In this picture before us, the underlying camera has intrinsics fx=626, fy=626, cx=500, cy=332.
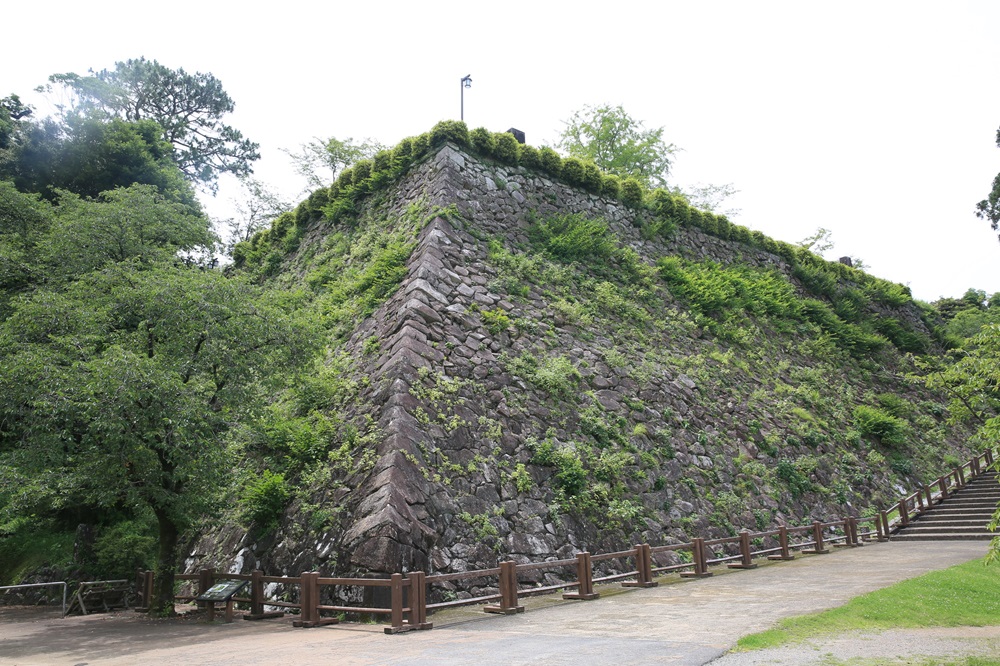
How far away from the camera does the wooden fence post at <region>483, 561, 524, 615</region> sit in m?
9.31

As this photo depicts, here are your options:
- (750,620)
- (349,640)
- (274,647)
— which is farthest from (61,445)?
(750,620)

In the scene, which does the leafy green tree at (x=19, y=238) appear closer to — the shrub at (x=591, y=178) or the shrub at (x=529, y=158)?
the shrub at (x=529, y=158)

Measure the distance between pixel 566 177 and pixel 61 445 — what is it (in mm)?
16491

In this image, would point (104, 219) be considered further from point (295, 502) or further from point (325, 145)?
point (325, 145)

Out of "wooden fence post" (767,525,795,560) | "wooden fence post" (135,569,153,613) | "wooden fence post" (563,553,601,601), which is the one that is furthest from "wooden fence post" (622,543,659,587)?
"wooden fence post" (135,569,153,613)

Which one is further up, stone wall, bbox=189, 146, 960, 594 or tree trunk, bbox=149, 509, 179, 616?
stone wall, bbox=189, 146, 960, 594

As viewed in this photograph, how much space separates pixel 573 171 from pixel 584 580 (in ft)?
48.5

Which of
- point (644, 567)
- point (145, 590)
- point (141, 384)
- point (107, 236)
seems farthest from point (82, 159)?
point (644, 567)

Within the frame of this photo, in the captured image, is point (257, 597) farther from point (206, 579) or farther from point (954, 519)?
point (954, 519)

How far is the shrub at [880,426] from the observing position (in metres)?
20.6

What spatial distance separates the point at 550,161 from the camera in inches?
831

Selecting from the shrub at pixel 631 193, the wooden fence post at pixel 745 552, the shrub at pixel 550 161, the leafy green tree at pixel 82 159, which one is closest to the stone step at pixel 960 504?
the wooden fence post at pixel 745 552

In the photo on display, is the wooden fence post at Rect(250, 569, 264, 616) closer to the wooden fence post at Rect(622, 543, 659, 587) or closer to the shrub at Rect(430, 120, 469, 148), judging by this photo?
the wooden fence post at Rect(622, 543, 659, 587)

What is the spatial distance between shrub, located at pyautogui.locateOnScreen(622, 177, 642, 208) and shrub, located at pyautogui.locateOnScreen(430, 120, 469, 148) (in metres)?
6.68
